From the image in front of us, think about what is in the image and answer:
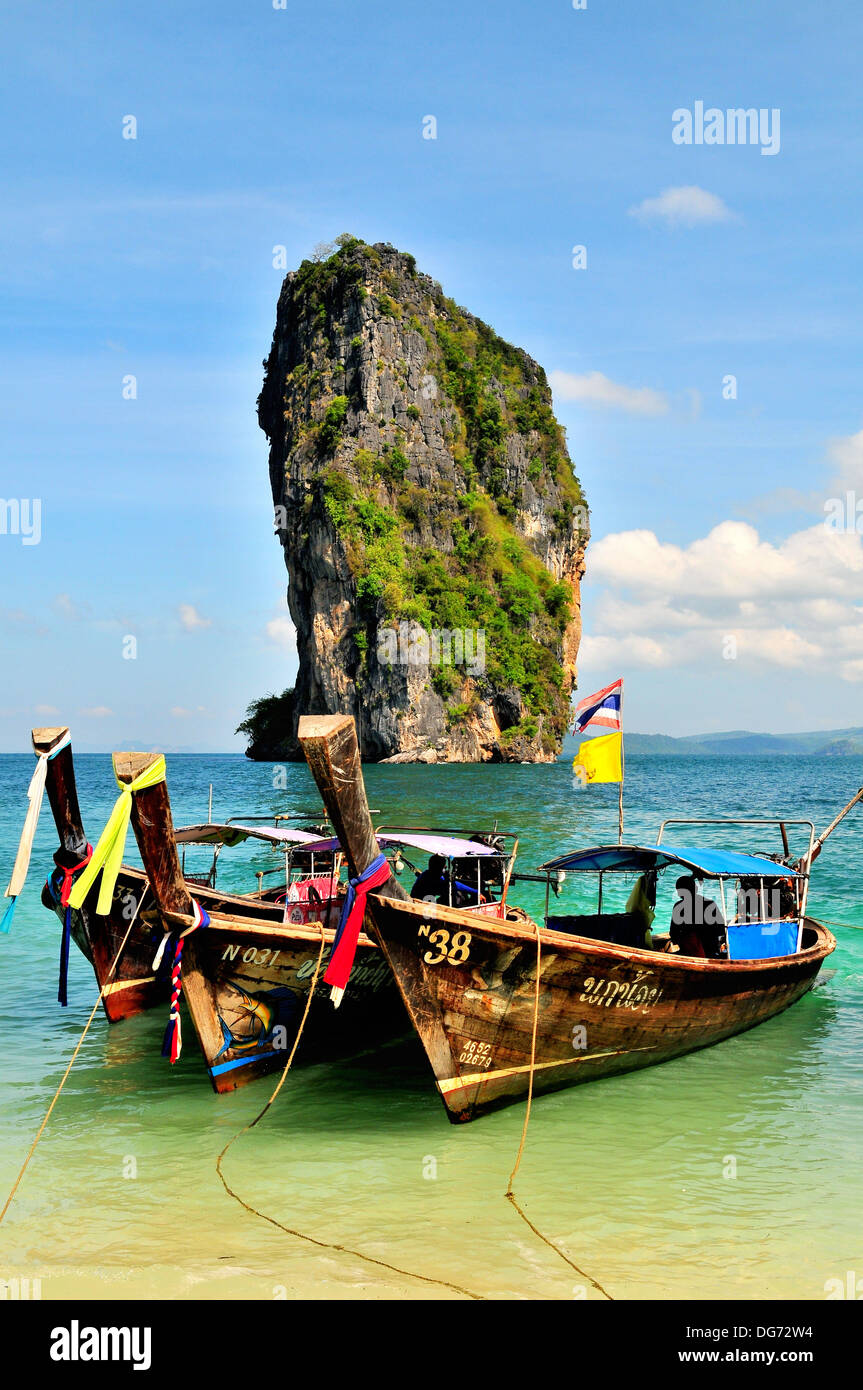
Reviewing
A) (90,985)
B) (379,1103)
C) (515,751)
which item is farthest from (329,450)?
(379,1103)

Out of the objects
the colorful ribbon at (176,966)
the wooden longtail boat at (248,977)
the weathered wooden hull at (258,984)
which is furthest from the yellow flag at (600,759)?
the colorful ribbon at (176,966)

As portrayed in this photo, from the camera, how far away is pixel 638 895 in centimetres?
1055

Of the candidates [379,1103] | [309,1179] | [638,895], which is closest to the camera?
[309,1179]

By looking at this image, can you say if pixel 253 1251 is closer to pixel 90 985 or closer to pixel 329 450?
pixel 90 985

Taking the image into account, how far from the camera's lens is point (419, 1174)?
6.98 meters

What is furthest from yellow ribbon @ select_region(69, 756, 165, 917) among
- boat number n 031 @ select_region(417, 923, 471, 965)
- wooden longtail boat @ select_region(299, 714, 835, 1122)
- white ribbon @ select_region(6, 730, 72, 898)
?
boat number n 031 @ select_region(417, 923, 471, 965)

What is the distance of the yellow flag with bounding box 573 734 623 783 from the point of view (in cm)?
1074

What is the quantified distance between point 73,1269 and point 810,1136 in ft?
17.9

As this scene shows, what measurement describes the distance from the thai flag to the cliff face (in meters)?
53.7

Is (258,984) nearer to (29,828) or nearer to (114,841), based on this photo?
(114,841)

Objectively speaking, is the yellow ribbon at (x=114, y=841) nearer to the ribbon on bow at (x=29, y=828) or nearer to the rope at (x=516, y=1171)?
the ribbon on bow at (x=29, y=828)

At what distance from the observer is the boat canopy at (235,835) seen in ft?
36.9

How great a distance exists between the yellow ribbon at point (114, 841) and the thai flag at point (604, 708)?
522cm

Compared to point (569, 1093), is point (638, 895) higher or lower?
higher
